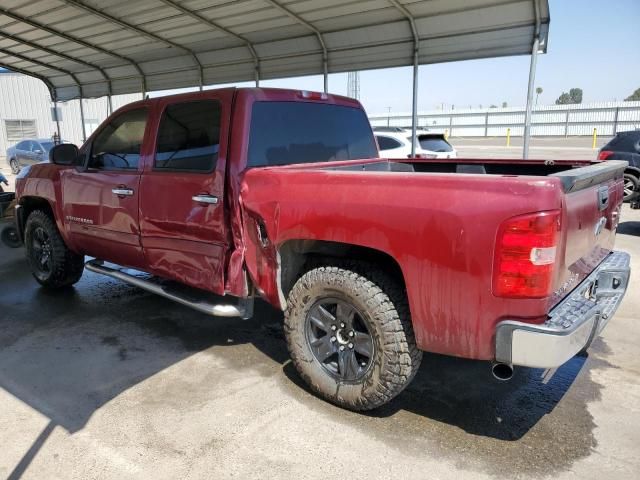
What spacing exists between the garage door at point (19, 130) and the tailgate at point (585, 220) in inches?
1472

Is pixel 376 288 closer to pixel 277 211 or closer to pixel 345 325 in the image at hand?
pixel 345 325

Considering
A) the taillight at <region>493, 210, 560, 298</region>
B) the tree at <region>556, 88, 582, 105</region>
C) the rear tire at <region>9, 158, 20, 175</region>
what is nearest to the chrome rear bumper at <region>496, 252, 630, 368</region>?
the taillight at <region>493, 210, 560, 298</region>

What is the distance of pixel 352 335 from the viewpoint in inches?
128

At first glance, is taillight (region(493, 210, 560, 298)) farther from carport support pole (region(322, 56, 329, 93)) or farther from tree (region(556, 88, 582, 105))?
tree (region(556, 88, 582, 105))

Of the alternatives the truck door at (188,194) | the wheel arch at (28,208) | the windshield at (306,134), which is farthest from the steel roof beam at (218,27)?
the windshield at (306,134)

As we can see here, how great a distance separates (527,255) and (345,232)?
1.00 meters

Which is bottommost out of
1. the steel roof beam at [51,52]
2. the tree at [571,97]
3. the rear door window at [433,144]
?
the rear door window at [433,144]

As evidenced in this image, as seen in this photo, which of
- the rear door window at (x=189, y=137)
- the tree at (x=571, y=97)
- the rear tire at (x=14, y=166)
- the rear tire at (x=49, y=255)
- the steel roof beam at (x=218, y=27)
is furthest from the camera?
the tree at (x=571, y=97)

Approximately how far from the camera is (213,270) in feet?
12.8

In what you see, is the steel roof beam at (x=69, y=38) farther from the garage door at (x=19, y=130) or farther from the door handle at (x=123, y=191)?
the garage door at (x=19, y=130)

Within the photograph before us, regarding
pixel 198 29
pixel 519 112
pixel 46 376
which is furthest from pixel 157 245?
A: pixel 519 112

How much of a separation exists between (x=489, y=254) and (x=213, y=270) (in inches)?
83.9

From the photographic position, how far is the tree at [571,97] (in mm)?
95988

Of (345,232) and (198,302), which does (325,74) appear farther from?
(345,232)
